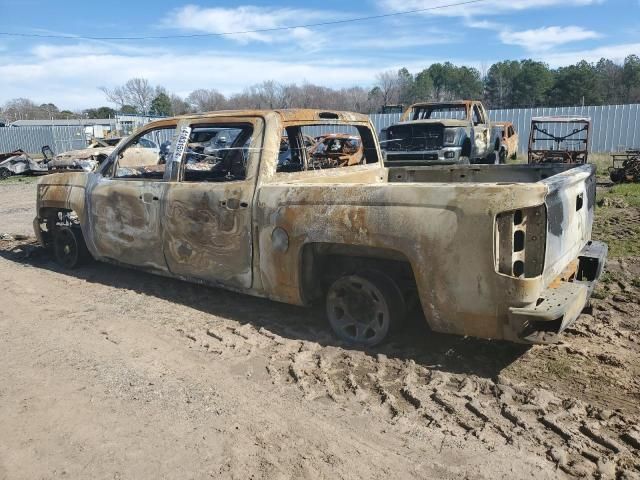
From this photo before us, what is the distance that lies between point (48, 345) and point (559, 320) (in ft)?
12.5

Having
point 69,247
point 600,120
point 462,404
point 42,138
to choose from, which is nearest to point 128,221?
point 69,247

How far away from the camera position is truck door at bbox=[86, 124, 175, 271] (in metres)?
5.18

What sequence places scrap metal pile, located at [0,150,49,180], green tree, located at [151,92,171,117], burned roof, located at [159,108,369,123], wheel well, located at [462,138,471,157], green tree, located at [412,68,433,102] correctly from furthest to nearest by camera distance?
green tree, located at [151,92,171,117], green tree, located at [412,68,433,102], scrap metal pile, located at [0,150,49,180], wheel well, located at [462,138,471,157], burned roof, located at [159,108,369,123]

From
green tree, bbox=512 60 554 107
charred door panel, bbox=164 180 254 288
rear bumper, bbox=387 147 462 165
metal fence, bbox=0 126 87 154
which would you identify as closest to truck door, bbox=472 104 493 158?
rear bumper, bbox=387 147 462 165

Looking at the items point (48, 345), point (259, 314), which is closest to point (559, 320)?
point (259, 314)

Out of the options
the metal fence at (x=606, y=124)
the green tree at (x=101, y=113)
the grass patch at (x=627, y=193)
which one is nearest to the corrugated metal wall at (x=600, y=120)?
the metal fence at (x=606, y=124)

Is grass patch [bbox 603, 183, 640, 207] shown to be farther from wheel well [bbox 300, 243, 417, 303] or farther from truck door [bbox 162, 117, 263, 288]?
truck door [bbox 162, 117, 263, 288]

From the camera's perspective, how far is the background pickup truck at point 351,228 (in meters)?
3.31

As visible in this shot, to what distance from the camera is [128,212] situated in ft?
17.7

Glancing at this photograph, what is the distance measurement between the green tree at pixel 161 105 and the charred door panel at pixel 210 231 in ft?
193

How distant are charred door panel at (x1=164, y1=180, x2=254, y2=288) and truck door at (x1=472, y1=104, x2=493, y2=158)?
10473 mm

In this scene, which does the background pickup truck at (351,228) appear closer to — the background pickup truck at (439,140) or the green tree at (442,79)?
the background pickup truck at (439,140)

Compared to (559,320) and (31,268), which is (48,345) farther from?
(559,320)

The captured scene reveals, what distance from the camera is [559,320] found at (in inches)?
130
